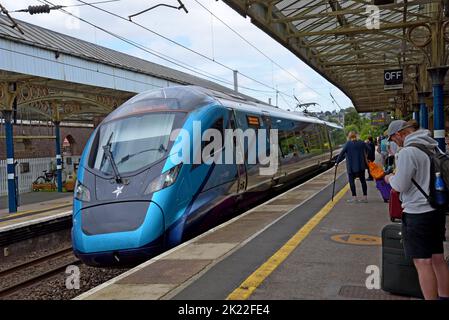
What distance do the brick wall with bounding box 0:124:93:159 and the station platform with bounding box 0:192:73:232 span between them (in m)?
8.10

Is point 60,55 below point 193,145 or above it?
above

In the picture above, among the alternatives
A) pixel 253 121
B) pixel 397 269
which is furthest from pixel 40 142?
pixel 397 269

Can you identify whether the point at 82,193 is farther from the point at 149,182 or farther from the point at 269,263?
the point at 269,263

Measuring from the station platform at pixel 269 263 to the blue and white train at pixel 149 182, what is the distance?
41 centimetres

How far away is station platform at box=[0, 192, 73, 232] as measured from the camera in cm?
1372

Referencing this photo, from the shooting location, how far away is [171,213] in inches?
263

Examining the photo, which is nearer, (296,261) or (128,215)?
(296,261)

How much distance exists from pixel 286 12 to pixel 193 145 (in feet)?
17.9

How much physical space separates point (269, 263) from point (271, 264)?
0.18 feet

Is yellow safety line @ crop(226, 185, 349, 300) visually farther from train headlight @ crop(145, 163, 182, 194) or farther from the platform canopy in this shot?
the platform canopy

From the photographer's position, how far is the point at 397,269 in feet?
14.2
